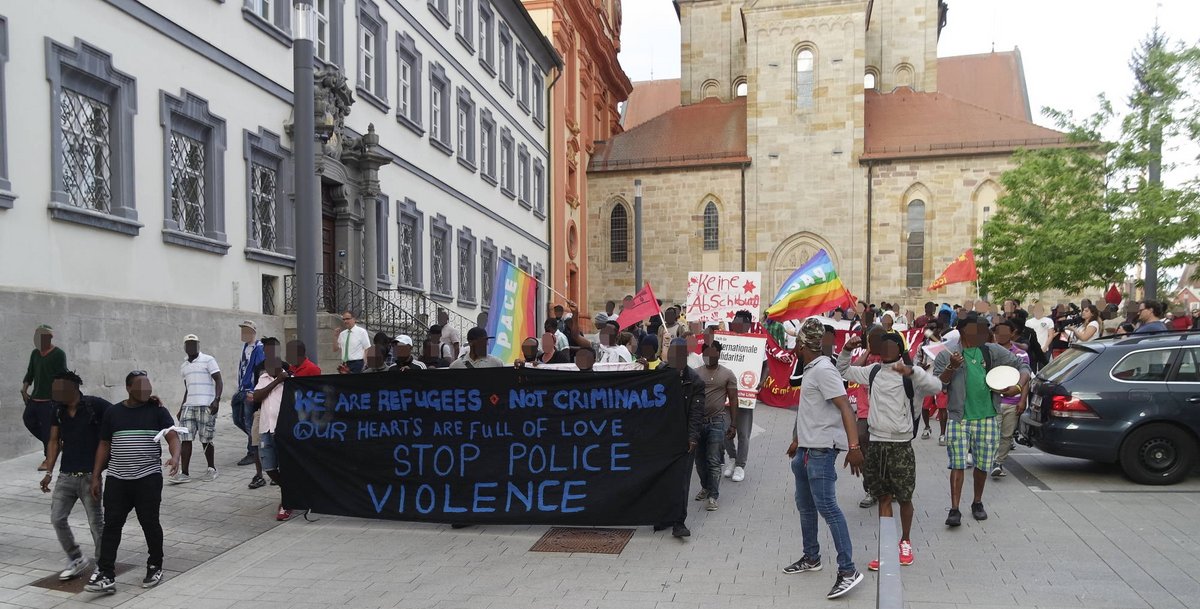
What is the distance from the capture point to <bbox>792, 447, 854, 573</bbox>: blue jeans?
611 cm

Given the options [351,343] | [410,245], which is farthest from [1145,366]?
[410,245]

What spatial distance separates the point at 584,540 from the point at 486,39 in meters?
23.7

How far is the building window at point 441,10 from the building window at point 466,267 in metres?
5.60

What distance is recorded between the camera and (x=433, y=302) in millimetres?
22281

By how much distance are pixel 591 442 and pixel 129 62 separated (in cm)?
881

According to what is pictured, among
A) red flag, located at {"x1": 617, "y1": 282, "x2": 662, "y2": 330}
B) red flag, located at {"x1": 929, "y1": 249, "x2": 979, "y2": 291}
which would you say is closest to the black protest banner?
red flag, located at {"x1": 617, "y1": 282, "x2": 662, "y2": 330}

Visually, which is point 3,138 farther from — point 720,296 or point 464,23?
point 464,23

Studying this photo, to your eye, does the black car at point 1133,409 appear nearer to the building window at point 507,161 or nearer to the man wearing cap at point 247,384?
the man wearing cap at point 247,384

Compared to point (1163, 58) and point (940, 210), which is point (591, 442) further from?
point (940, 210)

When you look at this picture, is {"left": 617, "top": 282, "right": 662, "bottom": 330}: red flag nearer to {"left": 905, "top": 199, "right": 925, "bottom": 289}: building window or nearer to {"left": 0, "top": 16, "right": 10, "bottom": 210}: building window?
{"left": 0, "top": 16, "right": 10, "bottom": 210}: building window

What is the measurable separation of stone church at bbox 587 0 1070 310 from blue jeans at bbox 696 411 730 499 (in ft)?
113

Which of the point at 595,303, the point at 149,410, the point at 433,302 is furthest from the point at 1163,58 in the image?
the point at 595,303

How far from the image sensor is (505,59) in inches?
1233

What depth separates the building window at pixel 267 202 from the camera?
15.5m
